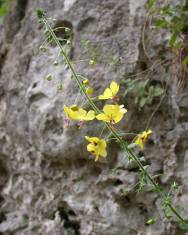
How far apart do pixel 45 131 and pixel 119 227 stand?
429 mm

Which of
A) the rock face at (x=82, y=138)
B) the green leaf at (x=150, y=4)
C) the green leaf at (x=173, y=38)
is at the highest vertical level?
the green leaf at (x=150, y=4)

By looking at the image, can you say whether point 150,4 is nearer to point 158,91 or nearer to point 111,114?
point 158,91

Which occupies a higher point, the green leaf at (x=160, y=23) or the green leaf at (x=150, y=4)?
the green leaf at (x=150, y=4)

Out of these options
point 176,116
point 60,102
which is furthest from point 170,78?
point 60,102

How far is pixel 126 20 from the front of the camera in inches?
66.8

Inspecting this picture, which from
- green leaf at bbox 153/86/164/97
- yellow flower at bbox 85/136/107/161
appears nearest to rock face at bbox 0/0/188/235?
green leaf at bbox 153/86/164/97

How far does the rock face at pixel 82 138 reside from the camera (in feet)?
4.98

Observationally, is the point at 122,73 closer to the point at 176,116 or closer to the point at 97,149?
the point at 176,116

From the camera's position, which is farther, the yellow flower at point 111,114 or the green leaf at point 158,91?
the green leaf at point 158,91

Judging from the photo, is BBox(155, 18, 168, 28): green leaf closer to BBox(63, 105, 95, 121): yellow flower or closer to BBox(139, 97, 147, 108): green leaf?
BBox(139, 97, 147, 108): green leaf

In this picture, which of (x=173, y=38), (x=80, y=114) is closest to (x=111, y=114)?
(x=80, y=114)

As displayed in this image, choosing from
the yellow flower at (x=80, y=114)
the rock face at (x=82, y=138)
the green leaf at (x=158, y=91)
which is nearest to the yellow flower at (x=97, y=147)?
the yellow flower at (x=80, y=114)

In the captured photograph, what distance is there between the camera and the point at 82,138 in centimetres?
163

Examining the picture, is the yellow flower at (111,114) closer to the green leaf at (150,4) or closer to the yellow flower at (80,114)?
the yellow flower at (80,114)
